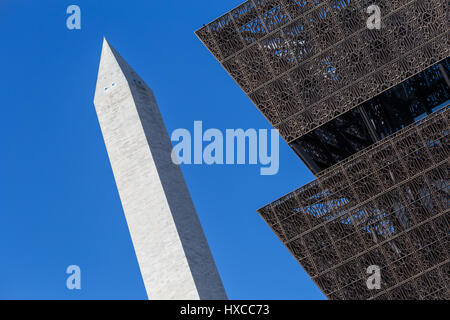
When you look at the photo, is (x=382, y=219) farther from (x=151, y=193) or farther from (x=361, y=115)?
(x=151, y=193)

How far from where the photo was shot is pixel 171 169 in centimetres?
3788

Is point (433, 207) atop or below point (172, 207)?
below

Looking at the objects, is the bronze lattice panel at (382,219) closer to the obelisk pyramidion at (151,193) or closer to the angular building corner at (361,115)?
the angular building corner at (361,115)

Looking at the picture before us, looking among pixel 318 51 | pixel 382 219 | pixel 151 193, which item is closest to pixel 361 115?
pixel 318 51

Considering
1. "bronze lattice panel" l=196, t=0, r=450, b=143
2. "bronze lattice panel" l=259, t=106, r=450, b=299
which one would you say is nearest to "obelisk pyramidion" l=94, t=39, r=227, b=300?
"bronze lattice panel" l=259, t=106, r=450, b=299

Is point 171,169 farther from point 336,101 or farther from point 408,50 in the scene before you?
point 408,50

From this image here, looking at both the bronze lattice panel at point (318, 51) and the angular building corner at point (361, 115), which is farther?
the bronze lattice panel at point (318, 51)

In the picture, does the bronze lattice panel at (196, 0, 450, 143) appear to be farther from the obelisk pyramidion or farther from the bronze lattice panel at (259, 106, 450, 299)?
the obelisk pyramidion

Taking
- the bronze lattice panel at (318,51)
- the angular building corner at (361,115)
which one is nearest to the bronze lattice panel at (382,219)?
the angular building corner at (361,115)

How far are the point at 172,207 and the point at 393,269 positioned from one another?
32.6 ft

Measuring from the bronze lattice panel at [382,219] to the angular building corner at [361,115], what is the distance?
0.14ft

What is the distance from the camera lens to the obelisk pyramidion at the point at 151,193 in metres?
34.8

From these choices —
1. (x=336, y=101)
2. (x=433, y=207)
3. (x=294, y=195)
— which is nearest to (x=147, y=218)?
(x=294, y=195)
